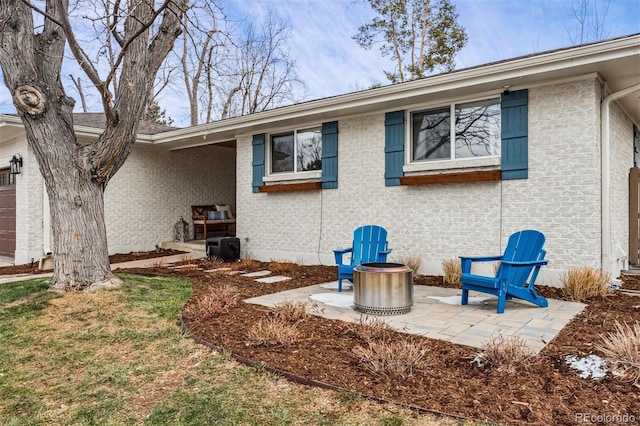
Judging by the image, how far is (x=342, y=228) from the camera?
7590mm

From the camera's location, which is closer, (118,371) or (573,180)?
(118,371)

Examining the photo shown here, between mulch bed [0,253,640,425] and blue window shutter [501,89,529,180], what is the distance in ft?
6.95

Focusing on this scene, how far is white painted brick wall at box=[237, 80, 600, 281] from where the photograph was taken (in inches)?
211

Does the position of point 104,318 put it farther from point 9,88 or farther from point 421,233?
point 421,233

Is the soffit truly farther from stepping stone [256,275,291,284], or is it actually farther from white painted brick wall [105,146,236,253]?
white painted brick wall [105,146,236,253]

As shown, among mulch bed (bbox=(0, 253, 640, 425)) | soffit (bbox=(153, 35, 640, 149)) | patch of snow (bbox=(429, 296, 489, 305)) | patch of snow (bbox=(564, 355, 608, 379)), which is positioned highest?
soffit (bbox=(153, 35, 640, 149))

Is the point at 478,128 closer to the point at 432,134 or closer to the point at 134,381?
the point at 432,134

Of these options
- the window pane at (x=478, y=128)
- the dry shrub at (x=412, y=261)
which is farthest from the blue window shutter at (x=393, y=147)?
the dry shrub at (x=412, y=261)

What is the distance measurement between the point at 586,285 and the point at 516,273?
1153mm

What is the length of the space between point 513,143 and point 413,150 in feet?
5.05

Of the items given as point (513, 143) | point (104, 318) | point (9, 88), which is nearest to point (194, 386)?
point (104, 318)

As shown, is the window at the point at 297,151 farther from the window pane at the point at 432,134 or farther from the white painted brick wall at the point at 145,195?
the white painted brick wall at the point at 145,195

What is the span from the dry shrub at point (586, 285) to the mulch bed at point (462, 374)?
545 mm

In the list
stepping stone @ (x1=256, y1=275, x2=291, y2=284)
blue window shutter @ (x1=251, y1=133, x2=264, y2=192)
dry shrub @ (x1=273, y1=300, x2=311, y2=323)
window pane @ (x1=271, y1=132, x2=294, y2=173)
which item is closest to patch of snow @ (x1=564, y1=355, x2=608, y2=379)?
dry shrub @ (x1=273, y1=300, x2=311, y2=323)
